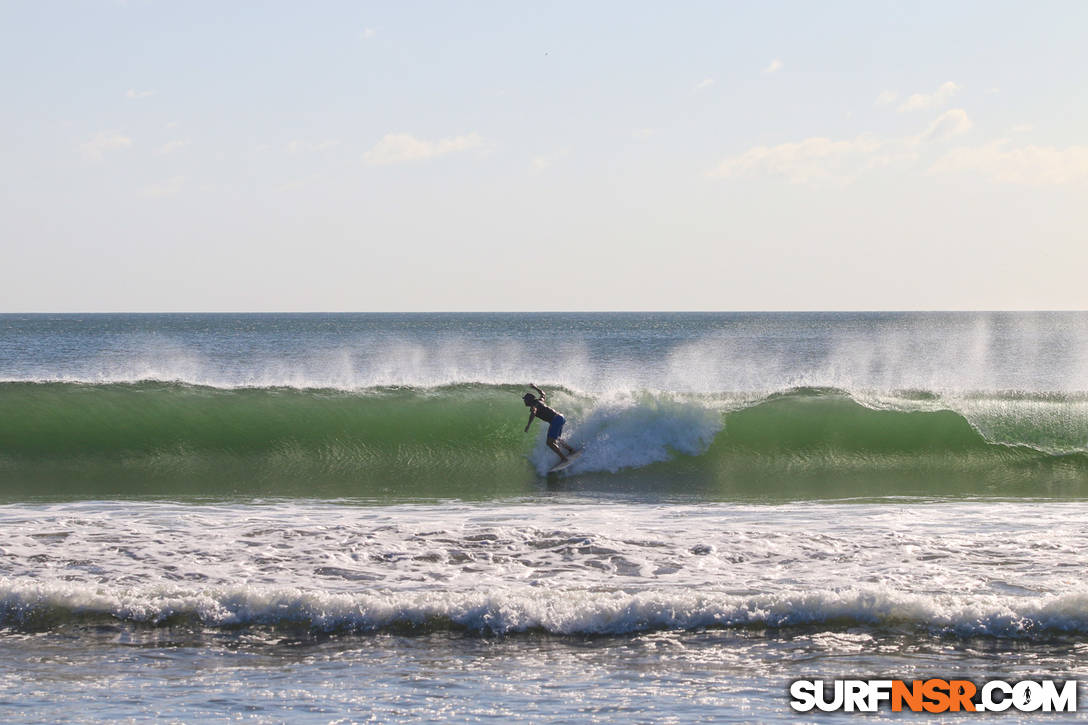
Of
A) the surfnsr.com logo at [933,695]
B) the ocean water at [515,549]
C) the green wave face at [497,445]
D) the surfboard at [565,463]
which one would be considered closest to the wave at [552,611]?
the ocean water at [515,549]

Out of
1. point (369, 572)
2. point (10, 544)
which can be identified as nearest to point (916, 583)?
point (369, 572)

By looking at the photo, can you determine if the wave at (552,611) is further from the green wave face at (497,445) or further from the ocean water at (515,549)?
the green wave face at (497,445)

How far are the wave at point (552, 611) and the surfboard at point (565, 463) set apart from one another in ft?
24.2

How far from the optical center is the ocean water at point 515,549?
20.7 ft

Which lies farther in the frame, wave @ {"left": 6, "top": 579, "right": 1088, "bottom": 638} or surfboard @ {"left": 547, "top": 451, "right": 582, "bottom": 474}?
surfboard @ {"left": 547, "top": 451, "right": 582, "bottom": 474}

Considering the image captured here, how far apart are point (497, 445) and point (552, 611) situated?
9.42m

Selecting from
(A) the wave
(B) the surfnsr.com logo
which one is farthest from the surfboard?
(B) the surfnsr.com logo

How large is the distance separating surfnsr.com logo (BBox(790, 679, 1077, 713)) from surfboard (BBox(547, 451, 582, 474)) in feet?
29.4

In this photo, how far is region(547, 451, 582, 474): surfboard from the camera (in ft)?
49.4

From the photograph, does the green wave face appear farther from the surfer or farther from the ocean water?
the surfer

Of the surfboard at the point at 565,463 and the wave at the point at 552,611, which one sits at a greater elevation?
the surfboard at the point at 565,463

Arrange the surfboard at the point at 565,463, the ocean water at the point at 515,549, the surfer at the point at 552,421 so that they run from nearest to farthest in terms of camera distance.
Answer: the ocean water at the point at 515,549
the surfboard at the point at 565,463
the surfer at the point at 552,421

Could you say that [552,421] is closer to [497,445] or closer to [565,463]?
[565,463]

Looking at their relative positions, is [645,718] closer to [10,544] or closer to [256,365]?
[10,544]
